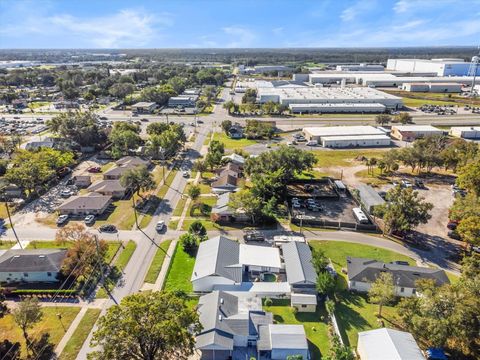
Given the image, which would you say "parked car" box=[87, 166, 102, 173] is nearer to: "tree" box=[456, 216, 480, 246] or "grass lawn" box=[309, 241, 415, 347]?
"grass lawn" box=[309, 241, 415, 347]

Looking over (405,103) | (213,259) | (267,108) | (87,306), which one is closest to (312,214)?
(213,259)

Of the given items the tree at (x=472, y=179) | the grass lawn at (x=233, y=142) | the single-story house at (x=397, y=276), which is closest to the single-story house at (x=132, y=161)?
the grass lawn at (x=233, y=142)

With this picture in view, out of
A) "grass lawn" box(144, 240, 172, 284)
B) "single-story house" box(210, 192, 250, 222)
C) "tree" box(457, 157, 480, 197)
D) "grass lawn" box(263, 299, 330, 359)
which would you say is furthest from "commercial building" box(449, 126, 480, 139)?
"grass lawn" box(144, 240, 172, 284)

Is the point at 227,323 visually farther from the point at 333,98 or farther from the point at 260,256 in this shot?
the point at 333,98

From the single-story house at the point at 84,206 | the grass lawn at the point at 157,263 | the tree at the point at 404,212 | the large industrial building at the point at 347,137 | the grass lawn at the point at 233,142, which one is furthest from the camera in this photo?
the large industrial building at the point at 347,137

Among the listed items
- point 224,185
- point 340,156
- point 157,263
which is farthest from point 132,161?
point 340,156

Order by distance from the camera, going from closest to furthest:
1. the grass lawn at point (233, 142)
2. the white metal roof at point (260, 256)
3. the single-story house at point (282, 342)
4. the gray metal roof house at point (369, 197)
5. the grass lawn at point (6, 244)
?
the single-story house at point (282, 342)
the white metal roof at point (260, 256)
the grass lawn at point (6, 244)
the gray metal roof house at point (369, 197)
the grass lawn at point (233, 142)

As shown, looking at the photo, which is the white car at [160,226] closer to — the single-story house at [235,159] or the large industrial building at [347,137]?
the single-story house at [235,159]

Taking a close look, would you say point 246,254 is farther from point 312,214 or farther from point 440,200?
point 440,200
